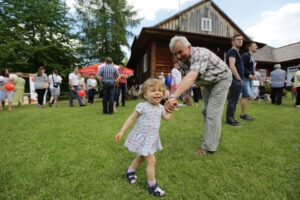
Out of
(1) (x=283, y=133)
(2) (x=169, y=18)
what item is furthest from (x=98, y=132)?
(2) (x=169, y=18)

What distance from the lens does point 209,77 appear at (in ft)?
10.5

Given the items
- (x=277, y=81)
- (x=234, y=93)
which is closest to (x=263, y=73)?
(x=277, y=81)

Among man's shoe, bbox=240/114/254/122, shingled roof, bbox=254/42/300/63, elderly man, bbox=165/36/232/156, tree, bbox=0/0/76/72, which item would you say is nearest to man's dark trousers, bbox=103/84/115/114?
man's shoe, bbox=240/114/254/122

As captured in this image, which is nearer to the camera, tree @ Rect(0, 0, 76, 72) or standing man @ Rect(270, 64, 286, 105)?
standing man @ Rect(270, 64, 286, 105)

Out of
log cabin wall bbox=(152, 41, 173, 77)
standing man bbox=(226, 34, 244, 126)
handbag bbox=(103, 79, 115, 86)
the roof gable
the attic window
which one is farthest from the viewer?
the attic window

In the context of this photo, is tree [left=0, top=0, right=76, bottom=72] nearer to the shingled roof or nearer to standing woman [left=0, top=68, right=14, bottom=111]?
standing woman [left=0, top=68, right=14, bottom=111]

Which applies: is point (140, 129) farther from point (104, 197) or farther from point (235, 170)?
point (235, 170)

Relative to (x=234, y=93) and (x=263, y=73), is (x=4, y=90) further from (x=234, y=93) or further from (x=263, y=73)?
(x=263, y=73)

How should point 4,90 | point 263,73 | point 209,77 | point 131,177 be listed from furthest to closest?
point 263,73, point 4,90, point 209,77, point 131,177

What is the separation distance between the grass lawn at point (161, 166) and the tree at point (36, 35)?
852 inches

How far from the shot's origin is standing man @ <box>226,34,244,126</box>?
15.8ft

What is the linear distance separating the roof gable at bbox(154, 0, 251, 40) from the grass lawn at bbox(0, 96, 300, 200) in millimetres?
13168

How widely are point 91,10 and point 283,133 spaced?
22968 millimetres

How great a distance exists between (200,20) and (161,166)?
1658cm
